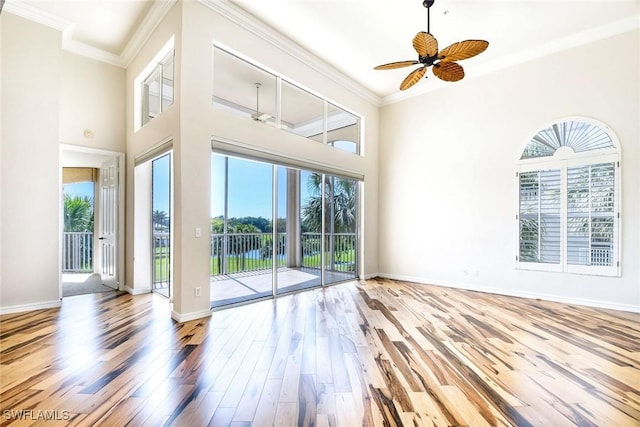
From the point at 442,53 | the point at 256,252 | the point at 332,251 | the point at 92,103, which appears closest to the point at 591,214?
the point at 442,53

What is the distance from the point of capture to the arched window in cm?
399

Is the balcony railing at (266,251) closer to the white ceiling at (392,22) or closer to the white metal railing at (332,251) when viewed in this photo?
the white metal railing at (332,251)

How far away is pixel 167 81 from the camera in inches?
155

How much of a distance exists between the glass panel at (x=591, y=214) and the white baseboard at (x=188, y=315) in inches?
204

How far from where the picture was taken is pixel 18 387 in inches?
77.4

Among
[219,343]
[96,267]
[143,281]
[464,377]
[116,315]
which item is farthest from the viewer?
[96,267]

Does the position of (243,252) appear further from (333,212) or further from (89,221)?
(89,221)

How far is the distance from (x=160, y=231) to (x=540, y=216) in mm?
6152

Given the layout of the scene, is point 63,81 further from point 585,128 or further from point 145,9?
point 585,128

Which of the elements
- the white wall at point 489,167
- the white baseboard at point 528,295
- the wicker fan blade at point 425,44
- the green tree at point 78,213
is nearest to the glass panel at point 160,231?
the green tree at point 78,213

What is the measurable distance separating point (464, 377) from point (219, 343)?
7.05 ft

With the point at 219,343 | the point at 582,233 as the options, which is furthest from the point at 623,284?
the point at 219,343

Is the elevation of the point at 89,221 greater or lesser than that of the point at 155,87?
lesser

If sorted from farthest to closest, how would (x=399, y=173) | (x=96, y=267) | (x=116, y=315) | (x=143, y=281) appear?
(x=96, y=267) → (x=399, y=173) → (x=143, y=281) → (x=116, y=315)
